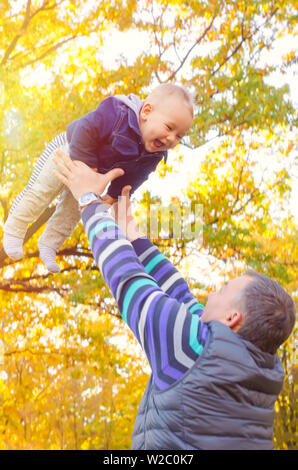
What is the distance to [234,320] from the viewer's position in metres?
1.27

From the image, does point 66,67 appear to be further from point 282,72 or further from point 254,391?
point 254,391

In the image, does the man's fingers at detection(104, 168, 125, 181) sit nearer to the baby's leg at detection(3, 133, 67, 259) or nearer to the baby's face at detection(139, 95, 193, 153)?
the baby's face at detection(139, 95, 193, 153)

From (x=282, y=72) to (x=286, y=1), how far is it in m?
1.02

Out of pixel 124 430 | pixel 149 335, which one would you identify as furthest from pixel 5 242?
pixel 124 430

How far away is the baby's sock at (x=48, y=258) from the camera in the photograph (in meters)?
2.34

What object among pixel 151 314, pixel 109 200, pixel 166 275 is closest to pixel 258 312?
pixel 151 314

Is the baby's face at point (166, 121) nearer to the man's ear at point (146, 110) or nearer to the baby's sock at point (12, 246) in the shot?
the man's ear at point (146, 110)

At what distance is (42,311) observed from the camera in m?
9.48

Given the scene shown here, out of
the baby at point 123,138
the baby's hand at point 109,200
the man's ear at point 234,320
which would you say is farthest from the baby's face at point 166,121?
the man's ear at point 234,320

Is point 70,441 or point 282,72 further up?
point 282,72

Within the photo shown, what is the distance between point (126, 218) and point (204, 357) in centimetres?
100

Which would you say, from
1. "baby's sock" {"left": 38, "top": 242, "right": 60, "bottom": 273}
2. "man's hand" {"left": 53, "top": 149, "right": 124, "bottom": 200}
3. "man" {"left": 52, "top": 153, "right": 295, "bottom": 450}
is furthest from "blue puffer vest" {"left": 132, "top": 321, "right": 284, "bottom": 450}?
"baby's sock" {"left": 38, "top": 242, "right": 60, "bottom": 273}

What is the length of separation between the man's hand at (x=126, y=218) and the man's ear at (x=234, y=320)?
70 cm
